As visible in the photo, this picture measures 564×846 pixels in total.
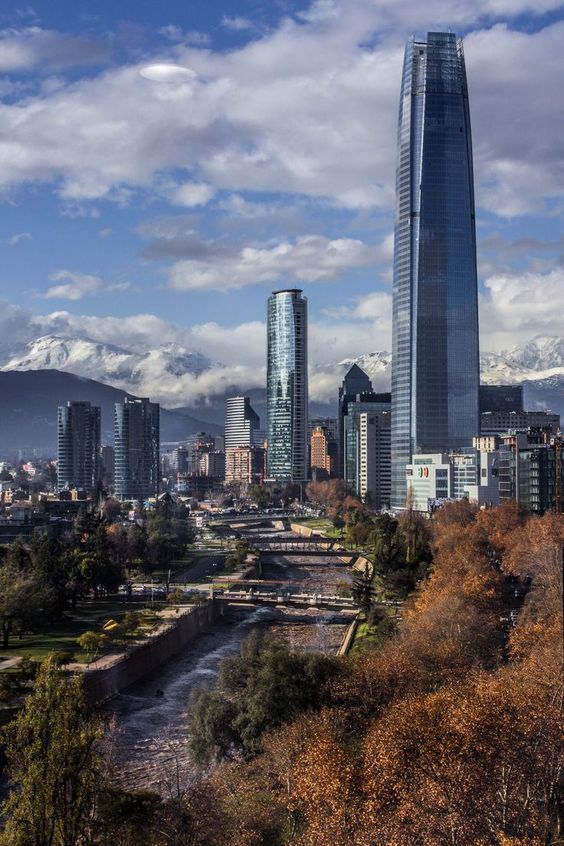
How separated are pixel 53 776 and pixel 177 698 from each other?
13204 mm

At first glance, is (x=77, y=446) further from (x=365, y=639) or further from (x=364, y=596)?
(x=365, y=639)

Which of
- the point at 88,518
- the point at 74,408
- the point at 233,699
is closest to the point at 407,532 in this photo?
the point at 88,518

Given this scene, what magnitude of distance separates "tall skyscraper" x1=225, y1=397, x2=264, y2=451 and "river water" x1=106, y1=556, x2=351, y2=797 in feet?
415

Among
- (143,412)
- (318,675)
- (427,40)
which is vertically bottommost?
(318,675)

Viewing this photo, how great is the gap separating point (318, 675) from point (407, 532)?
2257 cm

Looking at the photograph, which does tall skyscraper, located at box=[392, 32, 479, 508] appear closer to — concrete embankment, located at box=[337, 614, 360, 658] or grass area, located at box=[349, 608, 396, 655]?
concrete embankment, located at box=[337, 614, 360, 658]

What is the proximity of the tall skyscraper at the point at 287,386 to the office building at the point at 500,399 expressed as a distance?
71.3 ft

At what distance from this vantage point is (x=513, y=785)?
988cm

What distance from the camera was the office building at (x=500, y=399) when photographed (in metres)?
109

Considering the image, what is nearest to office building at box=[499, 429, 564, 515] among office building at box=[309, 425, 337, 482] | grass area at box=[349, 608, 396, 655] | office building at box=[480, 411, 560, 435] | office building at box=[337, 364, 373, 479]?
grass area at box=[349, 608, 396, 655]

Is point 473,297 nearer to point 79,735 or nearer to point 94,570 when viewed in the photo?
point 94,570

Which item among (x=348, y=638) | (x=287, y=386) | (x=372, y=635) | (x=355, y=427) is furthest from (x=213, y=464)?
(x=372, y=635)

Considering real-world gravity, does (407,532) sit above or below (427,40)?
below

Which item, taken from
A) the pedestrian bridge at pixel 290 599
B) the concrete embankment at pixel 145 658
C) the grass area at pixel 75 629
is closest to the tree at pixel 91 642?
the grass area at pixel 75 629
